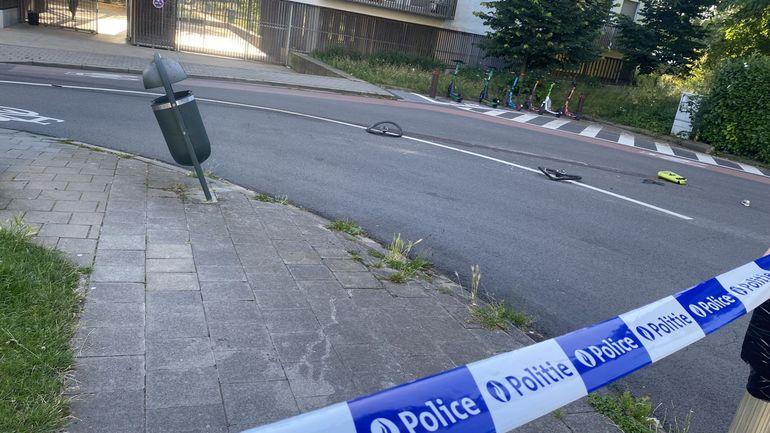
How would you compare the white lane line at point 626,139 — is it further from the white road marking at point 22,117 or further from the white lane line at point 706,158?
the white road marking at point 22,117

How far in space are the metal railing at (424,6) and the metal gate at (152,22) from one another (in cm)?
844

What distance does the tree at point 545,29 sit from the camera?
2494 centimetres

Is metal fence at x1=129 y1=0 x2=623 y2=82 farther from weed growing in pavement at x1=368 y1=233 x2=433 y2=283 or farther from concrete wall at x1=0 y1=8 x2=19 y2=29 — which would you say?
weed growing in pavement at x1=368 y1=233 x2=433 y2=283

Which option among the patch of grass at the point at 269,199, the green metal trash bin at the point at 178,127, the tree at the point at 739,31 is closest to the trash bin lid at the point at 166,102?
the green metal trash bin at the point at 178,127

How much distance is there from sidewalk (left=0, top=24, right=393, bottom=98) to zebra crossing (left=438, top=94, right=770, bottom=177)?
3.73 metres

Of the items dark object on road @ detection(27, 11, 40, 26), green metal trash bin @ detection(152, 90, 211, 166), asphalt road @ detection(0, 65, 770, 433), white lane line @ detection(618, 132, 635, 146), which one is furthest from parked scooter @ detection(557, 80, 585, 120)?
dark object on road @ detection(27, 11, 40, 26)

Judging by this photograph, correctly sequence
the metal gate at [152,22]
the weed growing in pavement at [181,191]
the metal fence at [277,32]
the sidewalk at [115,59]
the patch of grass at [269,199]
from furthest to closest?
the metal fence at [277,32], the metal gate at [152,22], the sidewalk at [115,59], the patch of grass at [269,199], the weed growing in pavement at [181,191]

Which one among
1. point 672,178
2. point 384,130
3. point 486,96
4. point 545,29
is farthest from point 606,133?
point 384,130

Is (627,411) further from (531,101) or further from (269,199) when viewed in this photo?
(531,101)

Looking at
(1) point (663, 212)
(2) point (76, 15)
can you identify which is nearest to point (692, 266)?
(1) point (663, 212)

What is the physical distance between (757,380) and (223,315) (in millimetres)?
2991

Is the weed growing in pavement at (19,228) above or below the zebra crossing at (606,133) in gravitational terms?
above

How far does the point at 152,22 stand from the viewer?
26.2 metres

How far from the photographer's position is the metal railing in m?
28.9
